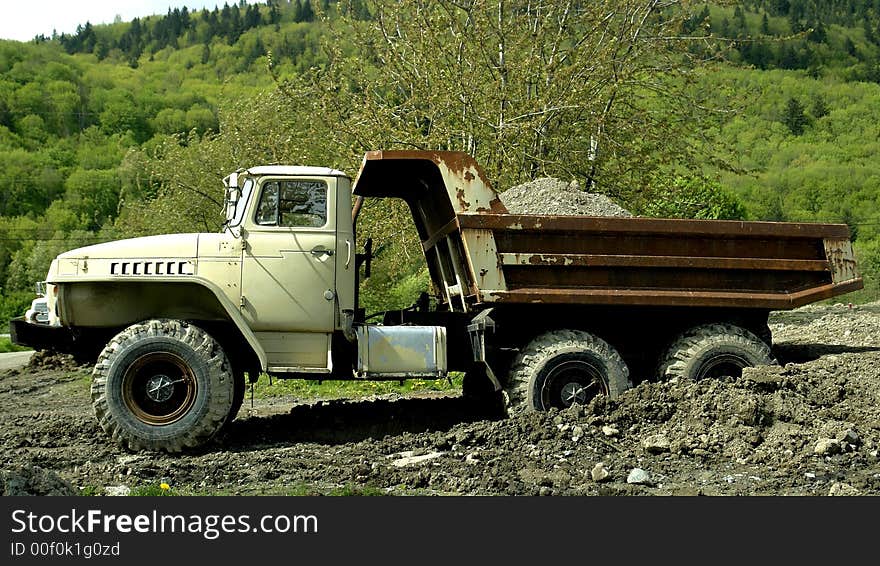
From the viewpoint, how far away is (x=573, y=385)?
26.7 feet

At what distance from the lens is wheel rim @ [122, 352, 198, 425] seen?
7.52 meters

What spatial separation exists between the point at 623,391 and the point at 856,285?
247cm

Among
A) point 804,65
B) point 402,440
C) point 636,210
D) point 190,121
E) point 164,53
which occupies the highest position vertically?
point 164,53

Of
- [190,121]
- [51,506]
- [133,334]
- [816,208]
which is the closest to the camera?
[51,506]

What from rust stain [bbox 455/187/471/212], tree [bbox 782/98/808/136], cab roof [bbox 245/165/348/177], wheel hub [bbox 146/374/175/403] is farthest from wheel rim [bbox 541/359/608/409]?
tree [bbox 782/98/808/136]

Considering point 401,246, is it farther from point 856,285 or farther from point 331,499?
point 331,499

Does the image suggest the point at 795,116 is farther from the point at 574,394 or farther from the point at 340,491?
the point at 340,491

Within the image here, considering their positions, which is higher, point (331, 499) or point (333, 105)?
point (333, 105)

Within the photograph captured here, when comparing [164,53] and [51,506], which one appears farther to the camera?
[164,53]

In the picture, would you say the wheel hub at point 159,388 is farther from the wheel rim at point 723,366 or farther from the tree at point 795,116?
the tree at point 795,116

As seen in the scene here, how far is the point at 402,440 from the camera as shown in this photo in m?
7.70

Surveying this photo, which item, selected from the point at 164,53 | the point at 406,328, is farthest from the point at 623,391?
the point at 164,53

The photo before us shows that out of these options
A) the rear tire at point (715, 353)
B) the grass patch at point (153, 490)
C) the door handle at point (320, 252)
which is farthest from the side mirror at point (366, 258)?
the rear tire at point (715, 353)

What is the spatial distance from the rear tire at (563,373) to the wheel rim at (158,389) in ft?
9.07
